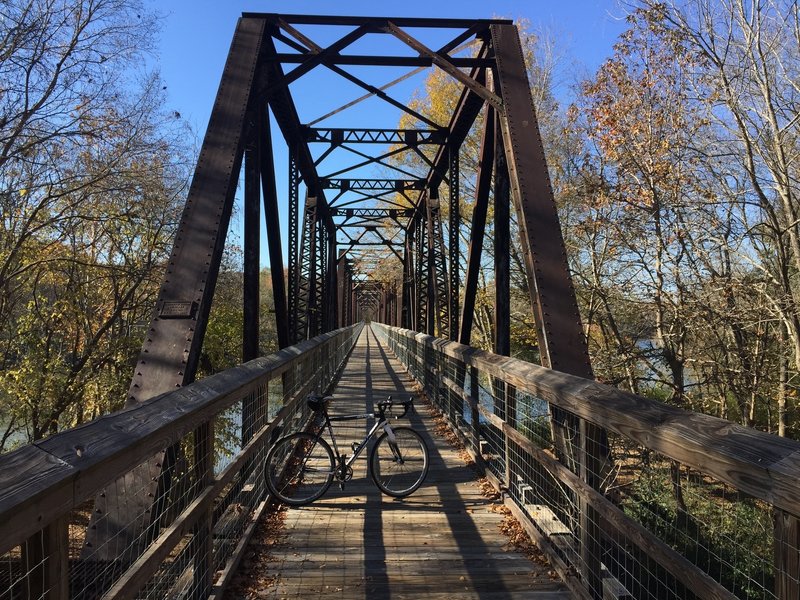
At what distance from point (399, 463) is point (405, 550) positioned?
128 cm

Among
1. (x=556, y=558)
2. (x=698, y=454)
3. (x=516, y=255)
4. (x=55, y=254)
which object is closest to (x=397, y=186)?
(x=516, y=255)

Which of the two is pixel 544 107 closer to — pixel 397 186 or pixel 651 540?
pixel 397 186

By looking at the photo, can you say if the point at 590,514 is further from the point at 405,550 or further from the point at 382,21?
the point at 382,21

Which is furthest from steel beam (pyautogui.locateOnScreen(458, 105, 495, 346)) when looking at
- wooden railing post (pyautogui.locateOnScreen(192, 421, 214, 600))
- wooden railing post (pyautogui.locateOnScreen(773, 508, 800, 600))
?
wooden railing post (pyautogui.locateOnScreen(773, 508, 800, 600))

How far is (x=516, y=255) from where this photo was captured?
17.2m

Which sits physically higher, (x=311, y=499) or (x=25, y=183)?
(x=25, y=183)

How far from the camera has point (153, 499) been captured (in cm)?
267

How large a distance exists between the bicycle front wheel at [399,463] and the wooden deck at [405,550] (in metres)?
0.10

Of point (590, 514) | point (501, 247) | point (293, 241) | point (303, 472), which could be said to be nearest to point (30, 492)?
point (590, 514)

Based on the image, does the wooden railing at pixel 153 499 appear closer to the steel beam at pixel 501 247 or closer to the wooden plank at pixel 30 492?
the wooden plank at pixel 30 492

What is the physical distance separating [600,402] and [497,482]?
99.2 inches

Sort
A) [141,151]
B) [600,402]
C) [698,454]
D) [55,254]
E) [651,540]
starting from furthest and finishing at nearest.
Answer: [55,254]
[141,151]
[600,402]
[651,540]
[698,454]

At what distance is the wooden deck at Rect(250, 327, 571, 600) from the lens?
10.1ft

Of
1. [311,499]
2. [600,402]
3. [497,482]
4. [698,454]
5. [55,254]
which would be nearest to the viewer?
[698,454]
